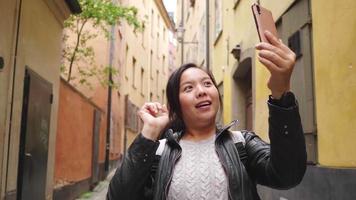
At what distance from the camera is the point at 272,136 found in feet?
5.80

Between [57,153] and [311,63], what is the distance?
5254mm

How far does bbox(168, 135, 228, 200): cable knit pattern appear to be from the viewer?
6.08ft

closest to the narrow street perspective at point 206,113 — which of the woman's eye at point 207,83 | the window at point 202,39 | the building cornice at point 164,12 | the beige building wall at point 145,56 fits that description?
the woman's eye at point 207,83

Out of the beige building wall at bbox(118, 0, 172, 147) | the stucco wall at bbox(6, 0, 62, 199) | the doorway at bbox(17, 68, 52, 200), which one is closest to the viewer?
the stucco wall at bbox(6, 0, 62, 199)

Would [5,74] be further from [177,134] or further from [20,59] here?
[177,134]

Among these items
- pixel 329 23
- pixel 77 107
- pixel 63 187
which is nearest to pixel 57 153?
pixel 63 187

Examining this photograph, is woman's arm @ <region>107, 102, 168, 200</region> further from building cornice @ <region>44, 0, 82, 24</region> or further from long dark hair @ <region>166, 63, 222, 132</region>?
building cornice @ <region>44, 0, 82, 24</region>

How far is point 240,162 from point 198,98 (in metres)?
0.34

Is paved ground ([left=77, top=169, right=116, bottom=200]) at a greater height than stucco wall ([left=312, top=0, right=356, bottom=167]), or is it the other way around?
stucco wall ([left=312, top=0, right=356, bottom=167])

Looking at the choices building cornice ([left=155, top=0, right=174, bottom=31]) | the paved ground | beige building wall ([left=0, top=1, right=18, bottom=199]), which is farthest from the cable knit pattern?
building cornice ([left=155, top=0, right=174, bottom=31])

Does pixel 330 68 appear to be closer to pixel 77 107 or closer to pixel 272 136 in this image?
pixel 272 136

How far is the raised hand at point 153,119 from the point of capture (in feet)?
6.38

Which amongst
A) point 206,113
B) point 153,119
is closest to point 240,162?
point 206,113

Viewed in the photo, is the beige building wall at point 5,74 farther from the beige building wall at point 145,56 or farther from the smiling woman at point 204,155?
the beige building wall at point 145,56
